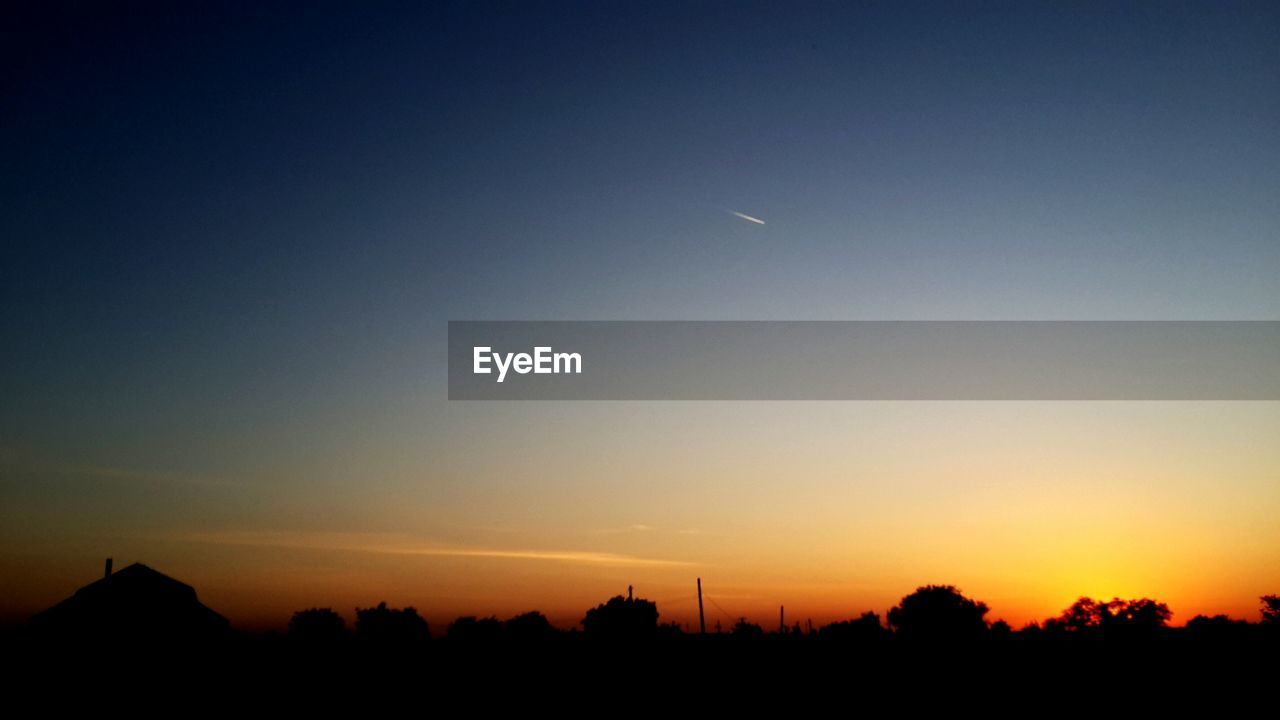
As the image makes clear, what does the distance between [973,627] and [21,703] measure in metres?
92.5

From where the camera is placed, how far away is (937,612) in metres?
94.8

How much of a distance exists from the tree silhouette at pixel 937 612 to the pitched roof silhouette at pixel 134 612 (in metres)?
81.4

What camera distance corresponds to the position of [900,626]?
3762 inches

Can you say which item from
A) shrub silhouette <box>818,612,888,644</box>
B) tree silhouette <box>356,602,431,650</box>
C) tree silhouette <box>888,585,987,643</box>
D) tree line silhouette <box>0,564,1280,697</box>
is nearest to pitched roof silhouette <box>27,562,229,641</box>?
tree line silhouette <box>0,564,1280,697</box>

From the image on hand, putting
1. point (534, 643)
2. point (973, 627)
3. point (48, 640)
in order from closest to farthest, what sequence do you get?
point (48, 640) → point (534, 643) → point (973, 627)

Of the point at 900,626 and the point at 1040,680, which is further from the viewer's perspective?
the point at 900,626

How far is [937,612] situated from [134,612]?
91.4 m

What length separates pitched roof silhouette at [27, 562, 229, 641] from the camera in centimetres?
2946

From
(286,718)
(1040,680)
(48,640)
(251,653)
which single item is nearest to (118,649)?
(48,640)

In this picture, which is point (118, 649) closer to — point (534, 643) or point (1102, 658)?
point (534, 643)

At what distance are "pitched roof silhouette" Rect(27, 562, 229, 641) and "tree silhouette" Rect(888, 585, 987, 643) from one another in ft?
267

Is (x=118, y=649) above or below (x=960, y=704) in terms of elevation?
above

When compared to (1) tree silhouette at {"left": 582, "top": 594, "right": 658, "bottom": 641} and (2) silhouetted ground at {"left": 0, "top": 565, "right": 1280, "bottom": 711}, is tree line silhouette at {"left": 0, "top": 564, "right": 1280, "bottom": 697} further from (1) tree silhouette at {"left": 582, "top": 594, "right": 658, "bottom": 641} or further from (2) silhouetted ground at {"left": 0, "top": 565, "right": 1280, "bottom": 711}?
(1) tree silhouette at {"left": 582, "top": 594, "right": 658, "bottom": 641}

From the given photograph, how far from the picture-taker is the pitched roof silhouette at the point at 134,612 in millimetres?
29461
